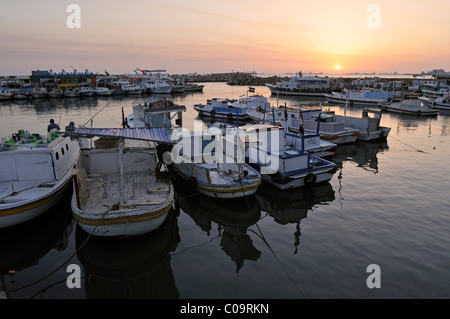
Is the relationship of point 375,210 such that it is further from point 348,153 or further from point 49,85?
point 49,85

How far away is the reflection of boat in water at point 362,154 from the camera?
20.6 metres

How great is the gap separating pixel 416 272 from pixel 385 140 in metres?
21.5

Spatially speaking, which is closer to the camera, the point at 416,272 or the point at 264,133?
the point at 416,272

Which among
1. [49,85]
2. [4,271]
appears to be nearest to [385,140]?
[4,271]

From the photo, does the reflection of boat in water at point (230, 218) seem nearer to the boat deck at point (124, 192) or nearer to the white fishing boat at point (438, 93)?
the boat deck at point (124, 192)

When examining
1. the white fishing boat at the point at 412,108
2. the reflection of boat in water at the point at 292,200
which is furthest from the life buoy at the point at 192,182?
the white fishing boat at the point at 412,108

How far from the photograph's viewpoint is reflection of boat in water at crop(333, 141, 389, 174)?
812 inches

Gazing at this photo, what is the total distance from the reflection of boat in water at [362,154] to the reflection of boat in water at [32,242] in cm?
1720

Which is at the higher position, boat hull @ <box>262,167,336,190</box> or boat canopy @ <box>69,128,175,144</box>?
boat canopy @ <box>69,128,175,144</box>

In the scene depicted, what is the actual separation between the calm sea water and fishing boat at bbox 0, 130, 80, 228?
0.88 meters

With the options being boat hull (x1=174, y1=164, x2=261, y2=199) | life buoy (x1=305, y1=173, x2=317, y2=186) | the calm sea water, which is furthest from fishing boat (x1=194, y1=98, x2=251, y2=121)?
boat hull (x1=174, y1=164, x2=261, y2=199)

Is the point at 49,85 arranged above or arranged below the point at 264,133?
above

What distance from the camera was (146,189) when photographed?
40.3 feet

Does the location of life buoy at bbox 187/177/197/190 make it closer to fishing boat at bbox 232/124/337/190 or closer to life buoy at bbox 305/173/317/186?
fishing boat at bbox 232/124/337/190
